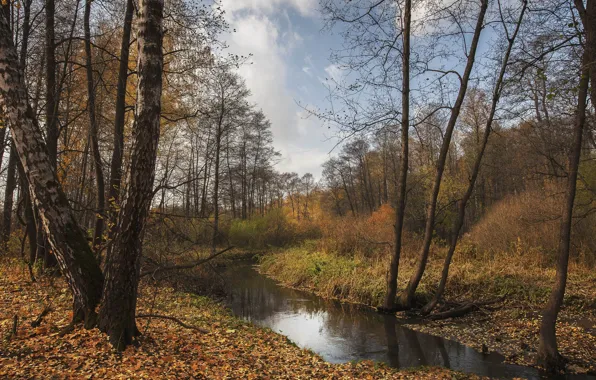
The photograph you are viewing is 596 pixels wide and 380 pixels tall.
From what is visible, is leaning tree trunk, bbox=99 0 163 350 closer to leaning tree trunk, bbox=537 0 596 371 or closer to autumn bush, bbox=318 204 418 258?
leaning tree trunk, bbox=537 0 596 371

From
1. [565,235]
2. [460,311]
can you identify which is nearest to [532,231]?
[460,311]

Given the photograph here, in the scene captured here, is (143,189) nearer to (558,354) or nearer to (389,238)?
(558,354)

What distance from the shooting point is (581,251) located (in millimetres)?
12875

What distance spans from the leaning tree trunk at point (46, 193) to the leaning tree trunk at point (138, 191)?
0.50 m

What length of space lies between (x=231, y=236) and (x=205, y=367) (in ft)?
75.8

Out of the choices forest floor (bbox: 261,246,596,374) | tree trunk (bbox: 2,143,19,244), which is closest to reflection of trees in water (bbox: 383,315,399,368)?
forest floor (bbox: 261,246,596,374)

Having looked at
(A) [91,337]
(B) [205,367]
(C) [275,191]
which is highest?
(C) [275,191]

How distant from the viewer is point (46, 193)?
477 centimetres

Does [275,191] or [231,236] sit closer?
[231,236]

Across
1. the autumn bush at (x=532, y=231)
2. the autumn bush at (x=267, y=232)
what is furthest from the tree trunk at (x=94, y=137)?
the autumn bush at (x=267, y=232)

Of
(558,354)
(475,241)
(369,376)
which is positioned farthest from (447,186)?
(369,376)

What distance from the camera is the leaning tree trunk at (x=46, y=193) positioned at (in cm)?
464

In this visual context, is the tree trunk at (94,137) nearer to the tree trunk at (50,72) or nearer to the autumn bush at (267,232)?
the tree trunk at (50,72)

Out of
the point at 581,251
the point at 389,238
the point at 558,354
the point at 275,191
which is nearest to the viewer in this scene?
the point at 558,354
